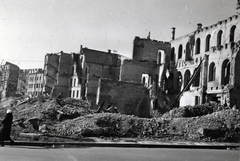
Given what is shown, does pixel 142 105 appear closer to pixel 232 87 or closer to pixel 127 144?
pixel 232 87

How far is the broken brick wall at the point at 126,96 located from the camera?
3108 centimetres

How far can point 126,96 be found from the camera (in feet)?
107

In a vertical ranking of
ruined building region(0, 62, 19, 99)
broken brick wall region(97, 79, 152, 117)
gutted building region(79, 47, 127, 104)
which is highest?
gutted building region(79, 47, 127, 104)

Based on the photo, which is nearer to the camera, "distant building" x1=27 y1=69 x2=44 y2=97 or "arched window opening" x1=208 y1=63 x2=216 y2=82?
"arched window opening" x1=208 y1=63 x2=216 y2=82

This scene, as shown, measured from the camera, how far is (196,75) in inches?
1246

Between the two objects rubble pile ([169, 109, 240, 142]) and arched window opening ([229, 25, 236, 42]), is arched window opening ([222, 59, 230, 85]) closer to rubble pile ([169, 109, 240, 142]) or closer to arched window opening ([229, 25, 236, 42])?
arched window opening ([229, 25, 236, 42])

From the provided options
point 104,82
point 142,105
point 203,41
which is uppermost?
point 203,41

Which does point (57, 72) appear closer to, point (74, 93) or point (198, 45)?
point (74, 93)

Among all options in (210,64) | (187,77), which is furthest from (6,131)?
(187,77)

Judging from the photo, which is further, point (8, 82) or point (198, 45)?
point (8, 82)

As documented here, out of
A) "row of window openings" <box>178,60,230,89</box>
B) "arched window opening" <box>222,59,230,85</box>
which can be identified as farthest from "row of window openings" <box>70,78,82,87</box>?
"arched window opening" <box>222,59,230,85</box>

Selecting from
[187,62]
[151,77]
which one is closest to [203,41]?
[187,62]

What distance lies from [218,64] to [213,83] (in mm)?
2010

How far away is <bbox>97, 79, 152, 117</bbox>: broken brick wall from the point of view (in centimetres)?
3108
